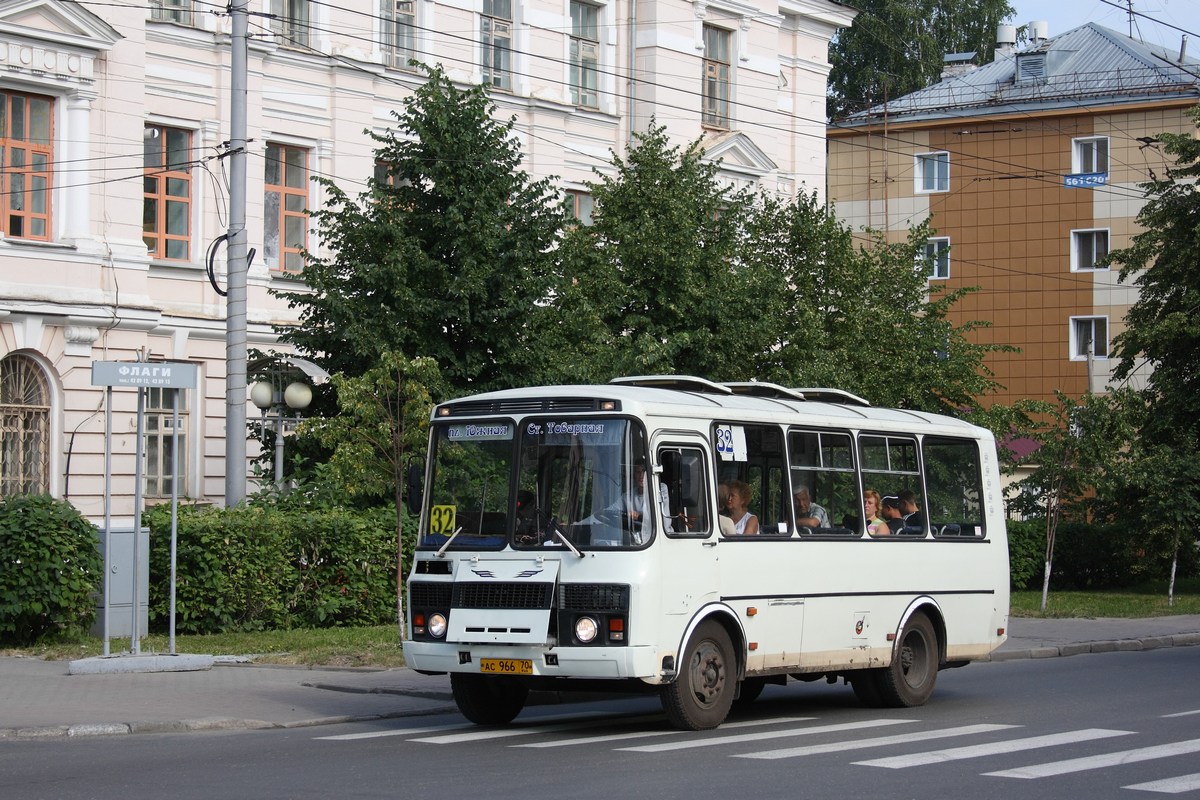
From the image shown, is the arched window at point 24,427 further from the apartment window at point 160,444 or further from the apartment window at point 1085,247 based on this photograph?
the apartment window at point 1085,247

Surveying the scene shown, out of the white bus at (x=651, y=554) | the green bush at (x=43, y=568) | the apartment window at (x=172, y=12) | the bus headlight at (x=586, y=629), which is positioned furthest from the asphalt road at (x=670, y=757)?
the apartment window at (x=172, y=12)

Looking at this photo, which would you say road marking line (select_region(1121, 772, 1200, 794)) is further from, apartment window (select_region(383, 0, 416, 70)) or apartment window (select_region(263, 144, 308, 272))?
apartment window (select_region(383, 0, 416, 70))

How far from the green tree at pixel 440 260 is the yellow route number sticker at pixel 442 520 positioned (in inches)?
438

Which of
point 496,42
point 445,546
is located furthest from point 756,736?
point 496,42

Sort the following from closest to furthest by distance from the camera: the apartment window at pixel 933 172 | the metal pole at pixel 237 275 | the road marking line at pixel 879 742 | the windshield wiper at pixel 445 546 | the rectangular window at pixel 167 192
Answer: the road marking line at pixel 879 742 < the windshield wiper at pixel 445 546 < the metal pole at pixel 237 275 < the rectangular window at pixel 167 192 < the apartment window at pixel 933 172

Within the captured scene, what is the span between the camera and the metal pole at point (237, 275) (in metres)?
23.2

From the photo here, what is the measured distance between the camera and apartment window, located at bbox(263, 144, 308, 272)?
32844 mm

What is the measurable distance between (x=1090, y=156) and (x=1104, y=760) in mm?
50491

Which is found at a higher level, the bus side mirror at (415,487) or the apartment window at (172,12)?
the apartment window at (172,12)

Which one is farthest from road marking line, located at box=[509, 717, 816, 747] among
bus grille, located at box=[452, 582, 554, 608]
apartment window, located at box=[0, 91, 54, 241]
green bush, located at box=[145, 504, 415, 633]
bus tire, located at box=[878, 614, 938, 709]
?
apartment window, located at box=[0, 91, 54, 241]

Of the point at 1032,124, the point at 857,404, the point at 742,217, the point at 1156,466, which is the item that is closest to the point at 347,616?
the point at 857,404

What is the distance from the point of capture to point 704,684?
13359 mm

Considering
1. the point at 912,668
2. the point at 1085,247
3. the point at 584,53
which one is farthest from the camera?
the point at 1085,247

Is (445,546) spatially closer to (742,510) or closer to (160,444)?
(742,510)
